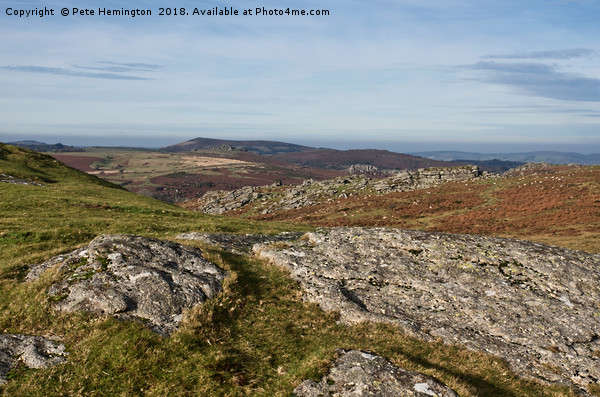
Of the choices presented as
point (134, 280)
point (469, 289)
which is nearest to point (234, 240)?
point (134, 280)

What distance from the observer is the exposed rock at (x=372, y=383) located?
8.51 metres

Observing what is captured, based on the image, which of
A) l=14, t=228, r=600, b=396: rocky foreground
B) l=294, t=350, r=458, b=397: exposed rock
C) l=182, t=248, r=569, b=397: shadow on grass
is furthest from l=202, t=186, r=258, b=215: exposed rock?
l=294, t=350, r=458, b=397: exposed rock

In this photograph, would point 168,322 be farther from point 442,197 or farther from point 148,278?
point 442,197

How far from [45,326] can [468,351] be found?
14023mm

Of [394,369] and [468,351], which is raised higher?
[394,369]

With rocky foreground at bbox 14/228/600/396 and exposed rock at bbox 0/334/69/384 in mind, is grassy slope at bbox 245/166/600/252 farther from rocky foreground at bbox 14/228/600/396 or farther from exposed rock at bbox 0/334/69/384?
exposed rock at bbox 0/334/69/384

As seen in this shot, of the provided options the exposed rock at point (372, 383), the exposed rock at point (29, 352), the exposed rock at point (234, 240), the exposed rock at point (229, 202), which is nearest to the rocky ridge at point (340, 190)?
the exposed rock at point (229, 202)

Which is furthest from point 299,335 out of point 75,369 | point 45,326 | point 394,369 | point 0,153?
point 0,153

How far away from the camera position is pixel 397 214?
70062 millimetres

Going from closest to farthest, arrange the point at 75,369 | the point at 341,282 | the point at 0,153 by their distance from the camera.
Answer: the point at 75,369, the point at 341,282, the point at 0,153

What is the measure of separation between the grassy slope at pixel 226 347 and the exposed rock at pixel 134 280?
50 centimetres

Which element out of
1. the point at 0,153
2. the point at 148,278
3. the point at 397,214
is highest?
the point at 0,153

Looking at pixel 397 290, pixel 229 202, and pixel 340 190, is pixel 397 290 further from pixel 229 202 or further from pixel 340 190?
pixel 229 202

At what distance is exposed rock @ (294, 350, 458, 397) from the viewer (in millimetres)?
8508
